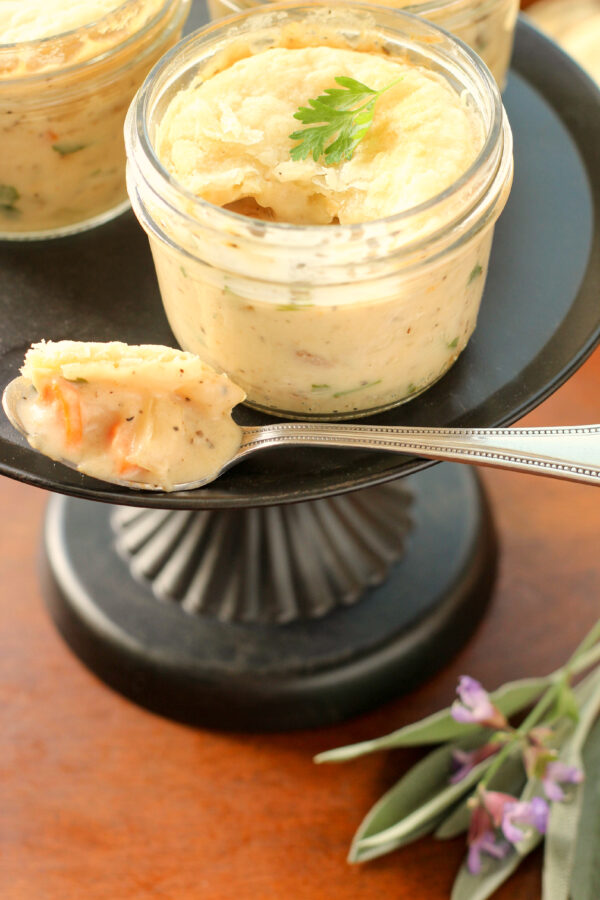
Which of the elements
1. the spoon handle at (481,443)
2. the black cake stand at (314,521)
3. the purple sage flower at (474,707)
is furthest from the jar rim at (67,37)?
the purple sage flower at (474,707)

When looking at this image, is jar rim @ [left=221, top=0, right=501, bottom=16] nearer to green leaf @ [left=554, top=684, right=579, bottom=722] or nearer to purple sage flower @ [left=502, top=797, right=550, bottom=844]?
green leaf @ [left=554, top=684, right=579, bottom=722]

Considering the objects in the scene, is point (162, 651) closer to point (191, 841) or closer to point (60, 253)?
point (191, 841)

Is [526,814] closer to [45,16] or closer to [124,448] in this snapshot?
[124,448]

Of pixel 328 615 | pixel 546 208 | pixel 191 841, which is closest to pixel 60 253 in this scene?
pixel 546 208

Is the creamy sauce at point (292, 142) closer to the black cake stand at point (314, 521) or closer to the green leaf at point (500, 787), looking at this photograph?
the black cake stand at point (314, 521)

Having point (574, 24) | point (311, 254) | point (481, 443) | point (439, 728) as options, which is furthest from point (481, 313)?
point (574, 24)
